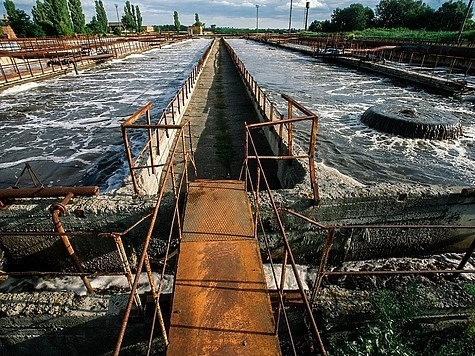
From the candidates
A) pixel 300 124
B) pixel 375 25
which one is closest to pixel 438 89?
pixel 300 124

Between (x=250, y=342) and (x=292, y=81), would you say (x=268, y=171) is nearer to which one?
(x=250, y=342)

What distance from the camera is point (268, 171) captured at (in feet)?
27.9

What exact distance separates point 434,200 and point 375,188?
A: 1.13 m

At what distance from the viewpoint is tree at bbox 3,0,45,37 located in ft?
179

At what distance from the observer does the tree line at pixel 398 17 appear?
60875 mm

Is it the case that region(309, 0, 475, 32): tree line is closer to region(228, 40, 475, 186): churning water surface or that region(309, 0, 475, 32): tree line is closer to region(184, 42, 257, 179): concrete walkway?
region(228, 40, 475, 186): churning water surface

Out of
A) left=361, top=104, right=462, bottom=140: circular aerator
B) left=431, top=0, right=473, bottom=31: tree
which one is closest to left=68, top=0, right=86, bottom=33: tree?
left=361, top=104, right=462, bottom=140: circular aerator

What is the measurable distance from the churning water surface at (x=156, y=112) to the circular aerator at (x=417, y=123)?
1.21 feet

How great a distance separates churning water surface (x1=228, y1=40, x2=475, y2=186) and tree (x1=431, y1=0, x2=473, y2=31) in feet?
181

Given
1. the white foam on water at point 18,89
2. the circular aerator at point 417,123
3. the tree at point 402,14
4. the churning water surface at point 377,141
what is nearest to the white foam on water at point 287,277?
the churning water surface at point 377,141

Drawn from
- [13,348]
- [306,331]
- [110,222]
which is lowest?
[13,348]

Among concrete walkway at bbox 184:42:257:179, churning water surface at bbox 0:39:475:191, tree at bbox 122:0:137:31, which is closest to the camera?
concrete walkway at bbox 184:42:257:179

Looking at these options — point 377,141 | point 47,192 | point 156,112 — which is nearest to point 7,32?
point 156,112

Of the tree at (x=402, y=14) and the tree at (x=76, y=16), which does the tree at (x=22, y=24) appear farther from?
the tree at (x=402, y=14)
